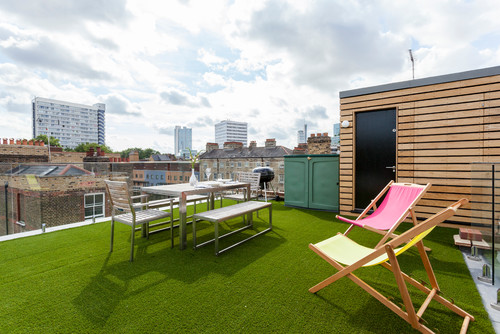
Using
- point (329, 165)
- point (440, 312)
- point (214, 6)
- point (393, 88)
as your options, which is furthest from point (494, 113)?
point (214, 6)

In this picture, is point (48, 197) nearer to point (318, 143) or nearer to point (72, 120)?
point (318, 143)

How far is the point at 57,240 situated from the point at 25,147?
20125mm

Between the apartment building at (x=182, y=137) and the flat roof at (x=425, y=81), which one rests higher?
the apartment building at (x=182, y=137)

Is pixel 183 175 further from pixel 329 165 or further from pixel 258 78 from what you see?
pixel 258 78

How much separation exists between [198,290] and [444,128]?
5539 millimetres

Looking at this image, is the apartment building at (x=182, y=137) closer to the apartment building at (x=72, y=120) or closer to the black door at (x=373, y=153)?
the apartment building at (x=72, y=120)

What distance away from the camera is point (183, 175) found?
824 cm

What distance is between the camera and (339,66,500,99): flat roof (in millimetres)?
4324

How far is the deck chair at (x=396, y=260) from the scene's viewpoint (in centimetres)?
162

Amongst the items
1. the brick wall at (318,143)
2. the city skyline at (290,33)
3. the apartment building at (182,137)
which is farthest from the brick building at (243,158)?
the apartment building at (182,137)

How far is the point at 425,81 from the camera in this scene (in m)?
4.85

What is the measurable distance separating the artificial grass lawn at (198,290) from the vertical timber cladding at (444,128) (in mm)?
1615

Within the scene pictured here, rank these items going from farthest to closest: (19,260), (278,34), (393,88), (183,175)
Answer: (183,175)
(278,34)
(393,88)
(19,260)

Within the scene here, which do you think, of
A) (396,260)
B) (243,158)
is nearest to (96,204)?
(396,260)
